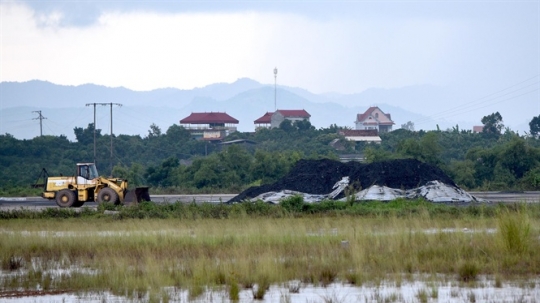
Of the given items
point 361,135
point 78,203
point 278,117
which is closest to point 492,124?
point 361,135

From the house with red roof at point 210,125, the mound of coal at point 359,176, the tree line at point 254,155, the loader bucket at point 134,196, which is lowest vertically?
the loader bucket at point 134,196

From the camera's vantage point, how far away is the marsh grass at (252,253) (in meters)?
15.9

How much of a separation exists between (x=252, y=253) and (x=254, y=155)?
53.4 m

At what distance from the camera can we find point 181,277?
15.8 m

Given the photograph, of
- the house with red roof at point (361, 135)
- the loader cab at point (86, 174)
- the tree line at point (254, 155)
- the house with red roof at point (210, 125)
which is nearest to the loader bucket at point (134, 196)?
the loader cab at point (86, 174)

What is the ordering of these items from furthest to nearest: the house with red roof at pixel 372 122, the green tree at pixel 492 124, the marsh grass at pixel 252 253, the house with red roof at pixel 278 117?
1. the house with red roof at pixel 372 122
2. the house with red roof at pixel 278 117
3. the green tree at pixel 492 124
4. the marsh grass at pixel 252 253

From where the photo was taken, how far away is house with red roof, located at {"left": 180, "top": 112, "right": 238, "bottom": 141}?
122500mm

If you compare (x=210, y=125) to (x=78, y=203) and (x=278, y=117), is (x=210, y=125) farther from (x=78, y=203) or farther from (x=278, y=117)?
(x=78, y=203)

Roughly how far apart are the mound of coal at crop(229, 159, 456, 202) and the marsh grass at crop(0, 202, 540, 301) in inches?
397

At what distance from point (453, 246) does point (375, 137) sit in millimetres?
88755

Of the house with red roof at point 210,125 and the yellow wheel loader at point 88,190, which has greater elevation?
the house with red roof at point 210,125

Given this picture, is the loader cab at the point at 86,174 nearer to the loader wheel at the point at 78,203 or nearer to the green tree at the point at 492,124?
the loader wheel at the point at 78,203

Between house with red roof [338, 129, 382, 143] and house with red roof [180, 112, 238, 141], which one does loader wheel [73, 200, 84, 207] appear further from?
house with red roof [180, 112, 238, 141]

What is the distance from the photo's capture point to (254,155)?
72125 millimetres
